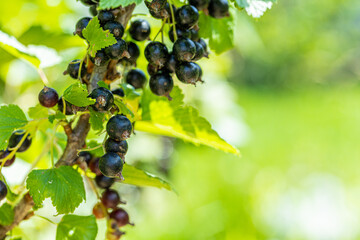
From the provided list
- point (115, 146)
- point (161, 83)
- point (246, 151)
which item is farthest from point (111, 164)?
point (246, 151)

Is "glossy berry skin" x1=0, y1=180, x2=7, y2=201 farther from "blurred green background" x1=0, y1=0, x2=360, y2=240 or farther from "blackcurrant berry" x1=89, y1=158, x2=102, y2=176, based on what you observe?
"blurred green background" x1=0, y1=0, x2=360, y2=240

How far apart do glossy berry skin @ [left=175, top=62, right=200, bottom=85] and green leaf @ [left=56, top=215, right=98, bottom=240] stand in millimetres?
220

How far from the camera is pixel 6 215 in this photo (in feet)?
1.64

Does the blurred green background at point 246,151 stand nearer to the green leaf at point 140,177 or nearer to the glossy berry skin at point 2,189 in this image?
A: the green leaf at point 140,177

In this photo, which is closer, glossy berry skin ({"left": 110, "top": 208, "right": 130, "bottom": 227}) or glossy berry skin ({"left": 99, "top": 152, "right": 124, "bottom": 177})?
glossy berry skin ({"left": 99, "top": 152, "right": 124, "bottom": 177})

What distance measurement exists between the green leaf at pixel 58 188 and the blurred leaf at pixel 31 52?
0.62 ft

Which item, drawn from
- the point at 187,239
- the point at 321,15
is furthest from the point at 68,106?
the point at 321,15

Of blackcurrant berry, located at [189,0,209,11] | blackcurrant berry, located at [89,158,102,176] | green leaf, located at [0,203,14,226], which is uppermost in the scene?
blackcurrant berry, located at [189,0,209,11]

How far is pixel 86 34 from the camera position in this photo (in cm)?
45

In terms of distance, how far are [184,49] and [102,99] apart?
115 millimetres

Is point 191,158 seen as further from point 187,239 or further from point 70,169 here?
point 70,169

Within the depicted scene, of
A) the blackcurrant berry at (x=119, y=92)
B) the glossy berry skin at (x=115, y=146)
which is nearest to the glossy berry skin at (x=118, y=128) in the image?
the glossy berry skin at (x=115, y=146)

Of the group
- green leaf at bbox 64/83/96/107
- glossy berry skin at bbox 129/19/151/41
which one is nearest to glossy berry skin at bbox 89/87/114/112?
green leaf at bbox 64/83/96/107

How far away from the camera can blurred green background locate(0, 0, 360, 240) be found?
4.05ft
